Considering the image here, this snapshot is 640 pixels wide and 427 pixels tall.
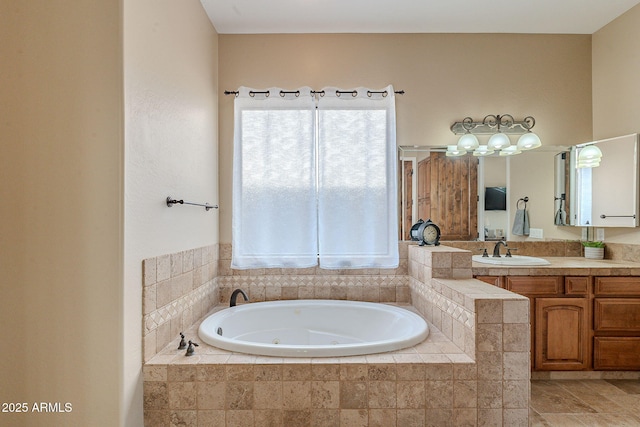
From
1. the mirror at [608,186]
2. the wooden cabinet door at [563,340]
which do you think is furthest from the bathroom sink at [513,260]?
the mirror at [608,186]

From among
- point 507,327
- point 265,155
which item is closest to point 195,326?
point 265,155

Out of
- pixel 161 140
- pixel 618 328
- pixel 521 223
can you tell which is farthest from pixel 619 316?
pixel 161 140

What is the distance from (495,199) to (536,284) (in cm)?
77

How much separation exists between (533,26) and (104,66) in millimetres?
3163

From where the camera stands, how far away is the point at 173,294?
6.03 ft

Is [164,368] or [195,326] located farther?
[195,326]

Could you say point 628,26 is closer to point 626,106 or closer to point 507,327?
point 626,106

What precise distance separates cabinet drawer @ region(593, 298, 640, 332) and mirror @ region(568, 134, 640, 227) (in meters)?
0.63

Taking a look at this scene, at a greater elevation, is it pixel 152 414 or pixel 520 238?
pixel 520 238

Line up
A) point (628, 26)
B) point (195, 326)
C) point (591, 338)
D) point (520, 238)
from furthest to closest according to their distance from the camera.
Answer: point (520, 238) < point (628, 26) < point (591, 338) < point (195, 326)

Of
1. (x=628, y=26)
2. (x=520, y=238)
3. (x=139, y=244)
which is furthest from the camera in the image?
(x=520, y=238)

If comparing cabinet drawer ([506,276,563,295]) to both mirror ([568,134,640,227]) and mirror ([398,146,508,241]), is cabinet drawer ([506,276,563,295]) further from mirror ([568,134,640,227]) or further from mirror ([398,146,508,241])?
mirror ([568,134,640,227])

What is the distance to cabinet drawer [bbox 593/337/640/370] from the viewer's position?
92.8 inches

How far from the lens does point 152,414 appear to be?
1510 millimetres
